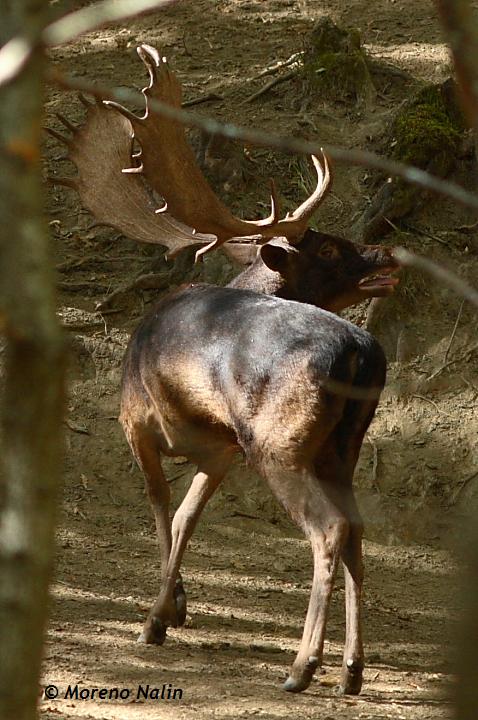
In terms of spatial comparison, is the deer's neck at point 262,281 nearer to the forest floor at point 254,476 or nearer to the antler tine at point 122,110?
the antler tine at point 122,110

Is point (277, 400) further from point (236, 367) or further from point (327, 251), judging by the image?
point (327, 251)

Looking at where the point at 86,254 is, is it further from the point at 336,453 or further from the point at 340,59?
the point at 336,453

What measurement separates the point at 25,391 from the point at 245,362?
417 cm

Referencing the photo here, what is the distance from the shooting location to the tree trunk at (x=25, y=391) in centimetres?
213

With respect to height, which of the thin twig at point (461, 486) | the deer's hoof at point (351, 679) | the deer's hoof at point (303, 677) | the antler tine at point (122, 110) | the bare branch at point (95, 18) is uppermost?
the bare branch at point (95, 18)

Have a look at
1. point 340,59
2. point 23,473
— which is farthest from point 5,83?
point 340,59

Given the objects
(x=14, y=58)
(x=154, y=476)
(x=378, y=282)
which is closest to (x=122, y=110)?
(x=378, y=282)

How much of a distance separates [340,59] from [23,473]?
34.6 feet

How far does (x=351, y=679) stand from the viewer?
600 cm

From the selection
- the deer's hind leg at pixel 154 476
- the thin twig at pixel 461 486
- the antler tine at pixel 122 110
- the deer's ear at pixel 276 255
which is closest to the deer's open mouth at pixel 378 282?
the deer's ear at pixel 276 255

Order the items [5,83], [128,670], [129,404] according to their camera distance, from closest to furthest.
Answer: [5,83]
[128,670]
[129,404]

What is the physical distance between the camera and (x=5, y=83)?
205 cm

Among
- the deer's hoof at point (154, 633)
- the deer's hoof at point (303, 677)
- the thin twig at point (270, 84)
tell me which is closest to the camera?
the deer's hoof at point (303, 677)

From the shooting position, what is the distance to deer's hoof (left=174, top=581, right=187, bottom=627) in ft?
22.9
